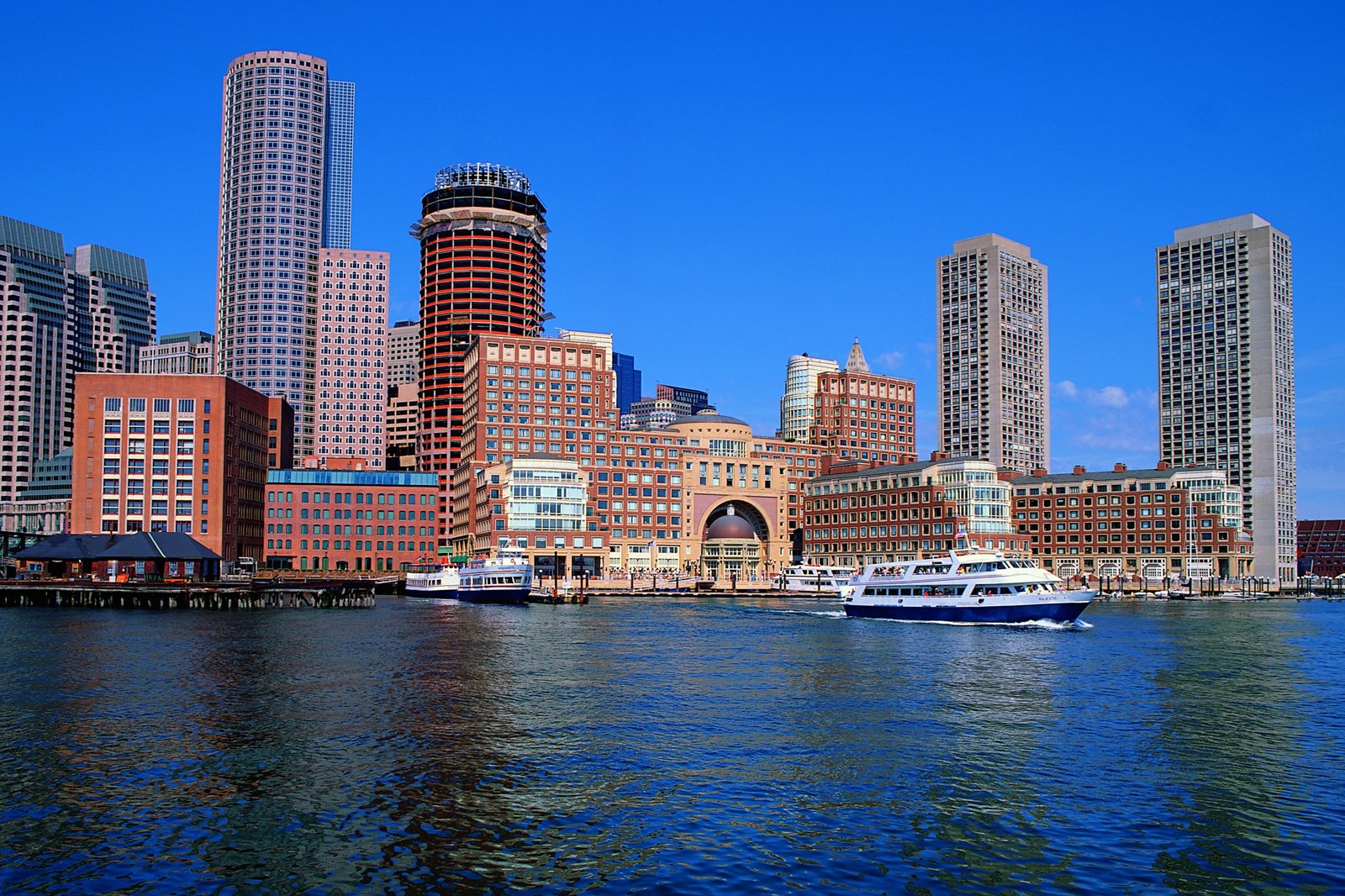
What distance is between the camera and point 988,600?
121000 millimetres

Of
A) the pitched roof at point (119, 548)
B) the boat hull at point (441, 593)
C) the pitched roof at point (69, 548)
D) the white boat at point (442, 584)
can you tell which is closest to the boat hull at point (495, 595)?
the boat hull at point (441, 593)

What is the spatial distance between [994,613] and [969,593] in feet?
12.6

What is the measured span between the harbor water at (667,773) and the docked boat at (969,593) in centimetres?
3235

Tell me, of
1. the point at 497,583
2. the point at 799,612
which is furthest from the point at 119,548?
the point at 799,612

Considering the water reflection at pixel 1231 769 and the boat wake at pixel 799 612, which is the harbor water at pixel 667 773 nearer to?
the water reflection at pixel 1231 769

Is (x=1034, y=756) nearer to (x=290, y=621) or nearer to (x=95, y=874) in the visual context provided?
(x=95, y=874)

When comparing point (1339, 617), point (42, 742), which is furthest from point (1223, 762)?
point (1339, 617)

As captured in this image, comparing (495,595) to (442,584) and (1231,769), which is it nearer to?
(442,584)

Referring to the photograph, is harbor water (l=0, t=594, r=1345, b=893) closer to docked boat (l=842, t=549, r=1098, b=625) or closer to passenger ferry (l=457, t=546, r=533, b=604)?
docked boat (l=842, t=549, r=1098, b=625)

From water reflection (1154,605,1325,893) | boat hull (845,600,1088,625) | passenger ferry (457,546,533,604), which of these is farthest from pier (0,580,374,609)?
water reflection (1154,605,1325,893)

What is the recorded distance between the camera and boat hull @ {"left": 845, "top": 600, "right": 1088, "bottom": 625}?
11881 centimetres

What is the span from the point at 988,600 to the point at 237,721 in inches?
3390

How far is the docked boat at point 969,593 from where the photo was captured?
119250 millimetres

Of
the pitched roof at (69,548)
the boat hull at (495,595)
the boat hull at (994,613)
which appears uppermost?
the pitched roof at (69,548)
